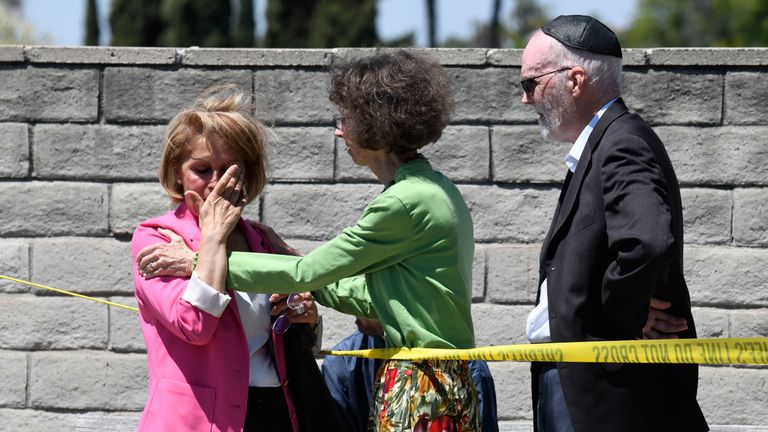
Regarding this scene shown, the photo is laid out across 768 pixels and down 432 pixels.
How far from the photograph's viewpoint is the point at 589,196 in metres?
3.22

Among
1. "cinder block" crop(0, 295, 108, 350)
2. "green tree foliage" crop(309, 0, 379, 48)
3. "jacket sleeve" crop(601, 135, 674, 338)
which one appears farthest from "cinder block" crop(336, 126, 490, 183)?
"green tree foliage" crop(309, 0, 379, 48)

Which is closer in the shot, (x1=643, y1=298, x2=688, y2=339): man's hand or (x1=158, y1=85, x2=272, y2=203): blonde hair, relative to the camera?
(x1=643, y1=298, x2=688, y2=339): man's hand

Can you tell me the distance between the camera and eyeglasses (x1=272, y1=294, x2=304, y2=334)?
3592mm

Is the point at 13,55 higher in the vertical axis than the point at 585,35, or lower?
higher

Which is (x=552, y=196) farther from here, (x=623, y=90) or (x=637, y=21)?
(x=637, y=21)

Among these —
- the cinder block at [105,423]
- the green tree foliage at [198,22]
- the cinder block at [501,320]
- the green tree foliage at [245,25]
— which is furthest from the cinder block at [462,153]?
the green tree foliage at [245,25]

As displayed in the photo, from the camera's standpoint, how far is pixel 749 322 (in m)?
5.39

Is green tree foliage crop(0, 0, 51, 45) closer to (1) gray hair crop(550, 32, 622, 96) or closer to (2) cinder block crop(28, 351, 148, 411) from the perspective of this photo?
(2) cinder block crop(28, 351, 148, 411)

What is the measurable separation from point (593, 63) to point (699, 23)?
40.7 metres

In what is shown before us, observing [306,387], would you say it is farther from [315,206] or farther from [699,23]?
[699,23]

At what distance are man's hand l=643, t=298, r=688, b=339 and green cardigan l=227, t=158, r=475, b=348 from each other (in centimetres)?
55

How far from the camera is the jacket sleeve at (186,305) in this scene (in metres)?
3.27

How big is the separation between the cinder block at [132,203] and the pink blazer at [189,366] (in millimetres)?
2190

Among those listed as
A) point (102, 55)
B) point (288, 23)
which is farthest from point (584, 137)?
point (288, 23)
